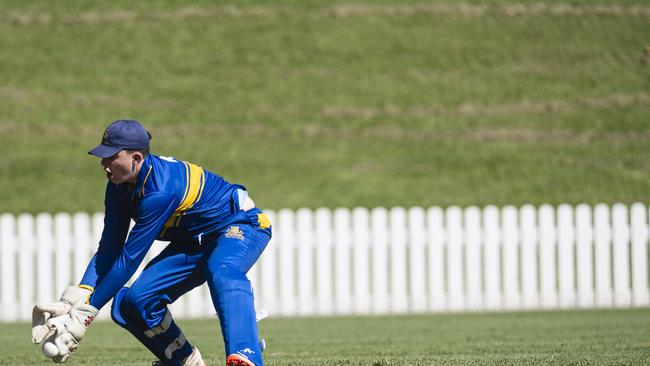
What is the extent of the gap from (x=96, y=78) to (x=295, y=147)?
5.24m

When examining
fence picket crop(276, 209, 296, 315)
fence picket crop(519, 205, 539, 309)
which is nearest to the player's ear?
fence picket crop(276, 209, 296, 315)

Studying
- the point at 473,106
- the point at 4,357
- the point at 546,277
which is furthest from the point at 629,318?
the point at 473,106

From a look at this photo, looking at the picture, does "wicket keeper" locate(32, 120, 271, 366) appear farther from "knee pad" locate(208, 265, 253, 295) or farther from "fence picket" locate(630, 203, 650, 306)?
"fence picket" locate(630, 203, 650, 306)

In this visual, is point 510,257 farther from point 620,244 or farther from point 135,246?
point 135,246

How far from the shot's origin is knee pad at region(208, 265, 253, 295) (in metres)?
5.89

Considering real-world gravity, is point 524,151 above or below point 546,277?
above

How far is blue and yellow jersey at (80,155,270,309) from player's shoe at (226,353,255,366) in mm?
724

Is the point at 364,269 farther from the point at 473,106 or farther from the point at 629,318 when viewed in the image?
the point at 473,106

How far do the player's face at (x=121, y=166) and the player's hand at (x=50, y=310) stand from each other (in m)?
0.67

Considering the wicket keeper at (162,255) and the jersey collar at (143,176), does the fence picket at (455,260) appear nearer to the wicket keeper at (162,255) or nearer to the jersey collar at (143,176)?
the wicket keeper at (162,255)

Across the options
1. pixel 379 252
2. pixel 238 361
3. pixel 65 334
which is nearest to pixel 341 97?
pixel 379 252

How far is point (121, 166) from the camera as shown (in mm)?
5785

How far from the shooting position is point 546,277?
43.8 ft

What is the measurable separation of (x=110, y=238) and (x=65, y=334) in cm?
73
